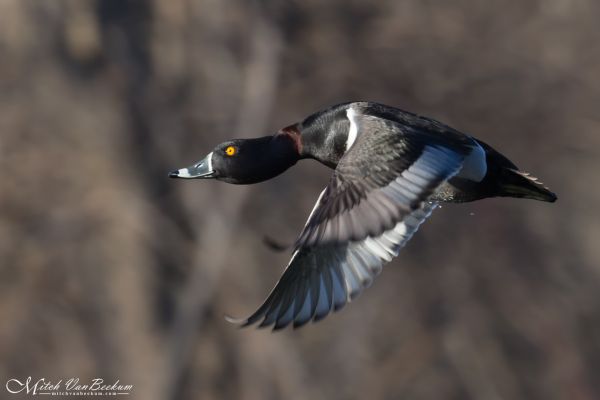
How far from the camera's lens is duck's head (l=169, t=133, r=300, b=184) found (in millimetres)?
7160

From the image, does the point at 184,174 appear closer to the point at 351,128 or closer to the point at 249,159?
the point at 249,159

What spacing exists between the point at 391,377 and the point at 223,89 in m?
3.43

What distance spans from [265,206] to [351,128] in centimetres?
688

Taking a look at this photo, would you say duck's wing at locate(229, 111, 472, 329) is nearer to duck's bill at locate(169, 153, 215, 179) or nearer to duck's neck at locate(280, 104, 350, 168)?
duck's neck at locate(280, 104, 350, 168)

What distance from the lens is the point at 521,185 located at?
7.11 m

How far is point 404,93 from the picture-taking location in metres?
14.5

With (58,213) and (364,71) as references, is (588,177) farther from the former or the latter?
(58,213)

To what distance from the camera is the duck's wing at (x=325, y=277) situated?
20.6 feet

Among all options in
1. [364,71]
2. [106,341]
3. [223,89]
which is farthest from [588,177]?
[106,341]

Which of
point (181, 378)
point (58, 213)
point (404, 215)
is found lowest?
point (181, 378)
